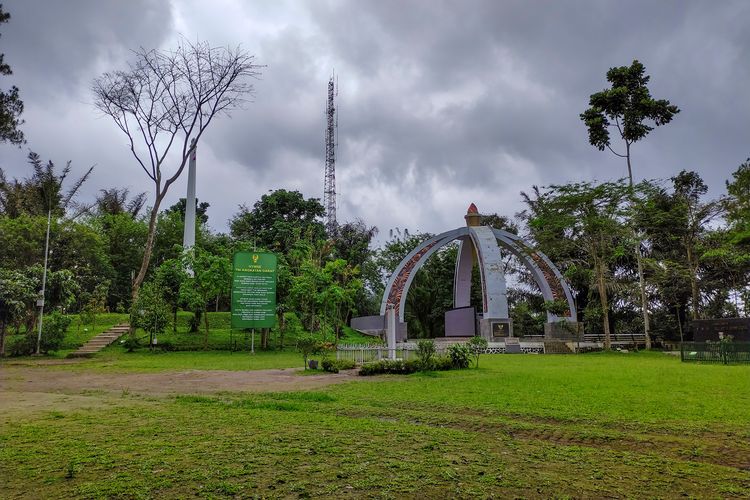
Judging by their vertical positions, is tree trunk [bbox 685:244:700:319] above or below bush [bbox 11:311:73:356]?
above

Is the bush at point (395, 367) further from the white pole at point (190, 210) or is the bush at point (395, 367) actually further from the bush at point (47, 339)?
the white pole at point (190, 210)

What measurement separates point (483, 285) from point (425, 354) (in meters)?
17.2

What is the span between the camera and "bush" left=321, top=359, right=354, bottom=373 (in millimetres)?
13819

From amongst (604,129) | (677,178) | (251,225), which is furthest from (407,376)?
(251,225)

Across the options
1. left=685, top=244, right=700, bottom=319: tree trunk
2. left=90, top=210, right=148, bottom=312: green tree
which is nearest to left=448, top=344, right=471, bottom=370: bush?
left=685, top=244, right=700, bottom=319: tree trunk

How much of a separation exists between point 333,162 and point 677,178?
2511cm

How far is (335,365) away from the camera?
1380cm

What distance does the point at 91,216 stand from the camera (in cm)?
4509

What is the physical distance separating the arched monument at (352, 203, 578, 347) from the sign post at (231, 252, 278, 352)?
25.6ft

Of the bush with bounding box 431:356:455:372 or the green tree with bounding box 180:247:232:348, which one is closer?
the bush with bounding box 431:356:455:372

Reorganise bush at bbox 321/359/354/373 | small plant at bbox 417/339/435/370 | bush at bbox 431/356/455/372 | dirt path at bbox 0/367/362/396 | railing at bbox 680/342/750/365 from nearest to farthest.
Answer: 1. dirt path at bbox 0/367/362/396
2. small plant at bbox 417/339/435/370
3. bush at bbox 431/356/455/372
4. bush at bbox 321/359/354/373
5. railing at bbox 680/342/750/365

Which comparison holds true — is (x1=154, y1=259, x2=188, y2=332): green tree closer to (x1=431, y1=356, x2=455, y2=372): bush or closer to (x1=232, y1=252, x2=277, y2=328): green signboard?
(x1=232, y1=252, x2=277, y2=328): green signboard

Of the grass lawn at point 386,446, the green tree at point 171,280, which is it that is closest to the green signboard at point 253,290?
the green tree at point 171,280

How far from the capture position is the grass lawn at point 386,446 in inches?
139
